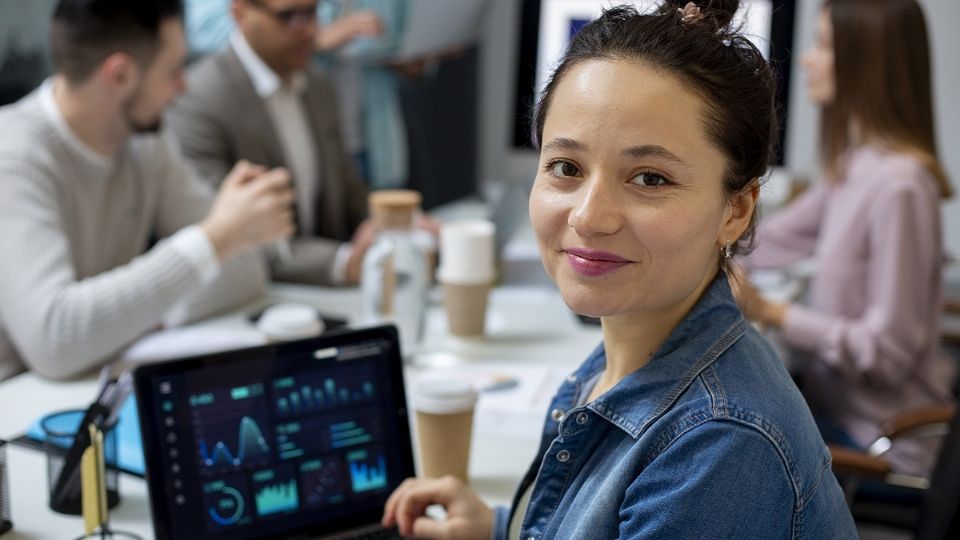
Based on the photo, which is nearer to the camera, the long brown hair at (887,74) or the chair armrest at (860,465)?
the chair armrest at (860,465)

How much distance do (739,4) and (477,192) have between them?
3256 millimetres

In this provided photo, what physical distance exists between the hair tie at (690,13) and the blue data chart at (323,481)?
0.62 metres

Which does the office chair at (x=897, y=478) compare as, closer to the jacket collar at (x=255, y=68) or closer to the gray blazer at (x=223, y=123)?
the gray blazer at (x=223, y=123)

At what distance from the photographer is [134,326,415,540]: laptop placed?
3.65 ft

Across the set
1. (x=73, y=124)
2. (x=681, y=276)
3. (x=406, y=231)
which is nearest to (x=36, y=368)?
(x=73, y=124)

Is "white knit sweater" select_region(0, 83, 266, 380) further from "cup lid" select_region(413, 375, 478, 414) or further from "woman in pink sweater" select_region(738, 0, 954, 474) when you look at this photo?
"woman in pink sweater" select_region(738, 0, 954, 474)

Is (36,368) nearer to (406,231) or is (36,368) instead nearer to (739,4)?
(406,231)

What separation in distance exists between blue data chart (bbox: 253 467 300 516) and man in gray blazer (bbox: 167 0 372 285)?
1.27 m

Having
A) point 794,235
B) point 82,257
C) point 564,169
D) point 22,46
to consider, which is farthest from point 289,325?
point 794,235

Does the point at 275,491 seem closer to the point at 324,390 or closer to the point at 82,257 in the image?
the point at 324,390

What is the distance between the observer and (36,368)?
1711 millimetres

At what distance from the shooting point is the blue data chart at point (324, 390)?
1188 mm

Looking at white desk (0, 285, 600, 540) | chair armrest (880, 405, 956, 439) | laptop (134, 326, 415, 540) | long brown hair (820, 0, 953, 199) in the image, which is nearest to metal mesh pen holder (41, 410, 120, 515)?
white desk (0, 285, 600, 540)

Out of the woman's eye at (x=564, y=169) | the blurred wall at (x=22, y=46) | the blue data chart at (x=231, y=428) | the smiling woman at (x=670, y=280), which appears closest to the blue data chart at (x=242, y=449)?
the blue data chart at (x=231, y=428)
